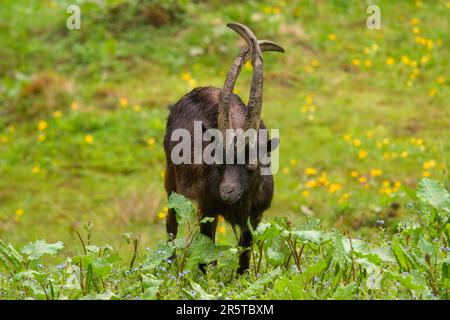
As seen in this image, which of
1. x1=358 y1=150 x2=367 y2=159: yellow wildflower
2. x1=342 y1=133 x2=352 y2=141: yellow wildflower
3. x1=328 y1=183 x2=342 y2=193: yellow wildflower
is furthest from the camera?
x1=342 y1=133 x2=352 y2=141: yellow wildflower

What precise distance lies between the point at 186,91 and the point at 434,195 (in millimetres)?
8026

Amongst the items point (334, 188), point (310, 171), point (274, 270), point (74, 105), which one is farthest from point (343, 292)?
point (74, 105)

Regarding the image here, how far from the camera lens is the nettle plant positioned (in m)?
5.16

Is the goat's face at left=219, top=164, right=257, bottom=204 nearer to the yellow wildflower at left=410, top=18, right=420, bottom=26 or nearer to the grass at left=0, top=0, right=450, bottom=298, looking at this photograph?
the grass at left=0, top=0, right=450, bottom=298

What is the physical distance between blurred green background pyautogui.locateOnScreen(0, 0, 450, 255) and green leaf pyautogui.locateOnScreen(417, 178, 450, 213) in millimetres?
3078

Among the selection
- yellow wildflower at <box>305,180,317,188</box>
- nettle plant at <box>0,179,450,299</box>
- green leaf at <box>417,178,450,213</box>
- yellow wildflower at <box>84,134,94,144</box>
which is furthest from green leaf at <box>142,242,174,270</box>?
yellow wildflower at <box>84,134,94,144</box>

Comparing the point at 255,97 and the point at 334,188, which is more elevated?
the point at 255,97

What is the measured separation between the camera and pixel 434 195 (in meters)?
6.06

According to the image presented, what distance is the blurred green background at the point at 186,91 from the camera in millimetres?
11148

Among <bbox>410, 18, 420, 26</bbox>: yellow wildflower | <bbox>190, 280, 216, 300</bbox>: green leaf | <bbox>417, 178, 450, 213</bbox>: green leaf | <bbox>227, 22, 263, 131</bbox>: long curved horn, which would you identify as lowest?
<bbox>190, 280, 216, 300</bbox>: green leaf

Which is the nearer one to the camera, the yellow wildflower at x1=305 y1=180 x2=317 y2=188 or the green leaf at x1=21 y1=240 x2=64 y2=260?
the green leaf at x1=21 y1=240 x2=64 y2=260

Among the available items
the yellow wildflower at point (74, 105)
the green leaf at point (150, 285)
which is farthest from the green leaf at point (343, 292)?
the yellow wildflower at point (74, 105)

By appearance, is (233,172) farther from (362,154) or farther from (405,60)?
(405,60)

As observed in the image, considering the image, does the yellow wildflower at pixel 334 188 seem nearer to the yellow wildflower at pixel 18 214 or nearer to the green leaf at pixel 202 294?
the yellow wildflower at pixel 18 214
